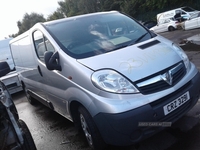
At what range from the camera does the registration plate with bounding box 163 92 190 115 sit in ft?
8.45

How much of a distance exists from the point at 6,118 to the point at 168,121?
6.10 feet

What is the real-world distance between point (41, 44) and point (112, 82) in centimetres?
182

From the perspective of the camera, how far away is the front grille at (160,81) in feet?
8.32

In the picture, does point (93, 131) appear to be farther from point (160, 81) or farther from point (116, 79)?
point (160, 81)

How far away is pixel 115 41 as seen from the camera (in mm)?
3305

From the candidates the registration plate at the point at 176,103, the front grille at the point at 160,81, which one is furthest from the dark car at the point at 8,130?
the registration plate at the point at 176,103

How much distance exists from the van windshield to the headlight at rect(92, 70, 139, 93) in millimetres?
470

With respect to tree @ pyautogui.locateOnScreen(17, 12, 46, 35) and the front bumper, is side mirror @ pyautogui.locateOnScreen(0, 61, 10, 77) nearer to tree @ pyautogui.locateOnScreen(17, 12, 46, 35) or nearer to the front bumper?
the front bumper

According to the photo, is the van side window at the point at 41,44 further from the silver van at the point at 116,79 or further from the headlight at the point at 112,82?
the headlight at the point at 112,82

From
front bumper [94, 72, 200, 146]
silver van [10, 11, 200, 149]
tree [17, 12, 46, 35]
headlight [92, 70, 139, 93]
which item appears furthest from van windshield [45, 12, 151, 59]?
tree [17, 12, 46, 35]

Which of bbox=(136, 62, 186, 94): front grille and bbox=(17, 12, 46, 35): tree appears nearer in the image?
bbox=(136, 62, 186, 94): front grille

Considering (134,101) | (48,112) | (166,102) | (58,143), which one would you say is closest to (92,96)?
(134,101)

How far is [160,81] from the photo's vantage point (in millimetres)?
2602

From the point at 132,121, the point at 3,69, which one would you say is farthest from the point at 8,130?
the point at 132,121
